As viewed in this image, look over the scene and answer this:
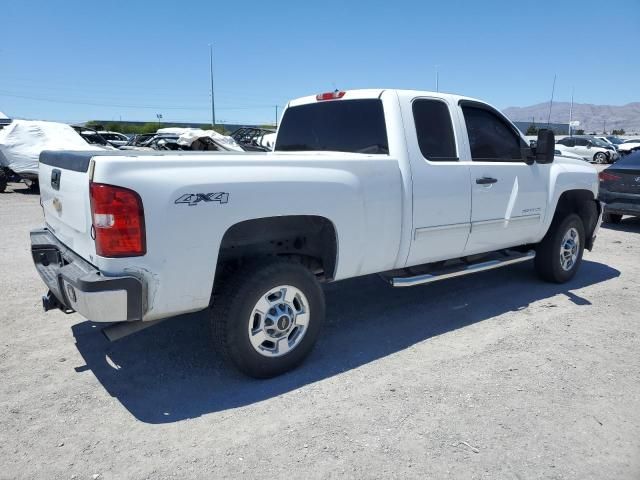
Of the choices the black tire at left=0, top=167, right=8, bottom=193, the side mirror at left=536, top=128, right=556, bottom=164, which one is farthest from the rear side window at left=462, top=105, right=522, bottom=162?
the black tire at left=0, top=167, right=8, bottom=193

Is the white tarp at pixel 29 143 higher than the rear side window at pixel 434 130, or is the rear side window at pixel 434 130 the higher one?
the rear side window at pixel 434 130

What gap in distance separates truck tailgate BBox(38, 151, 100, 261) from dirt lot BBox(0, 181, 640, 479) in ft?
3.22

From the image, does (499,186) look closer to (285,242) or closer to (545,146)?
(545,146)

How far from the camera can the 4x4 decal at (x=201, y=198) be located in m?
2.94

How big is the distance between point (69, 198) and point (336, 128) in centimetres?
236

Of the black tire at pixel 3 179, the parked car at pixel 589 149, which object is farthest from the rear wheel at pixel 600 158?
the black tire at pixel 3 179

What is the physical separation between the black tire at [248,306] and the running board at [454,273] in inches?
36.0

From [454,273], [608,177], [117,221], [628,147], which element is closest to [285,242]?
[117,221]

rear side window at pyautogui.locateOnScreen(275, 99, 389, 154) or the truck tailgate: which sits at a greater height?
rear side window at pyautogui.locateOnScreen(275, 99, 389, 154)

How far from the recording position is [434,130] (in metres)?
4.45

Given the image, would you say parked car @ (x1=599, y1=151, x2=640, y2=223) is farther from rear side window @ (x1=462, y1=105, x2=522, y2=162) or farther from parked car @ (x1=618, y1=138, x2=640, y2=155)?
parked car @ (x1=618, y1=138, x2=640, y2=155)

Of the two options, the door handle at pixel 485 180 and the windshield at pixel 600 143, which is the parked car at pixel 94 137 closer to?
the door handle at pixel 485 180

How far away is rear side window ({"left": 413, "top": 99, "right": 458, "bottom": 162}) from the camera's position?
432 cm

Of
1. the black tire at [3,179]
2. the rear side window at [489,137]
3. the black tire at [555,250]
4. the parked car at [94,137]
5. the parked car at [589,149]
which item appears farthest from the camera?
the parked car at [589,149]
